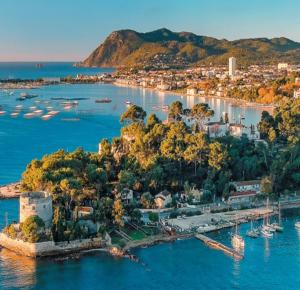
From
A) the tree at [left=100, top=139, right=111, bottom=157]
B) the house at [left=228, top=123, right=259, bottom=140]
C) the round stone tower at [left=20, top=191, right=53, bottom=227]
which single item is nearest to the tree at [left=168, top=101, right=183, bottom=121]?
the house at [left=228, top=123, right=259, bottom=140]

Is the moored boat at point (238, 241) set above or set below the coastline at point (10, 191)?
below

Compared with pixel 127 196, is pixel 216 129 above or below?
above

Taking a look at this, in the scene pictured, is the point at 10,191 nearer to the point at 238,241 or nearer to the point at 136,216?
the point at 136,216

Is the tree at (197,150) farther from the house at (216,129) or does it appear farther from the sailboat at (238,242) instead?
the sailboat at (238,242)

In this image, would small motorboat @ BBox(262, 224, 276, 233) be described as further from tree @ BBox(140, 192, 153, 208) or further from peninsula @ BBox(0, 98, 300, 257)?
tree @ BBox(140, 192, 153, 208)

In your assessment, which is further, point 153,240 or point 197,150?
point 197,150

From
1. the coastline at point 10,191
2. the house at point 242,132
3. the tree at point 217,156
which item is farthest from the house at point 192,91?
the coastline at point 10,191

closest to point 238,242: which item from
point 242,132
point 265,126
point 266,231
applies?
point 266,231

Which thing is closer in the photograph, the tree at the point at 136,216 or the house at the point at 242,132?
the tree at the point at 136,216

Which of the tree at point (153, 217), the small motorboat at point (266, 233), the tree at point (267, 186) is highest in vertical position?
the tree at point (267, 186)
